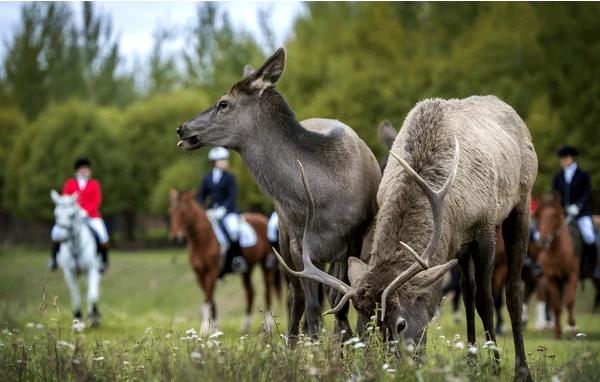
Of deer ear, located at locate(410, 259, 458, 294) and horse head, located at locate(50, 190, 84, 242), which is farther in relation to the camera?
horse head, located at locate(50, 190, 84, 242)

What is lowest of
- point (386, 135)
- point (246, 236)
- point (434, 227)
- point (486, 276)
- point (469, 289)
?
point (469, 289)

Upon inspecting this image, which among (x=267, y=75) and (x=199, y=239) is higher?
(x=267, y=75)

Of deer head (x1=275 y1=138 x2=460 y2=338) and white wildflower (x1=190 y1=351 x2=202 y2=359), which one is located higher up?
deer head (x1=275 y1=138 x2=460 y2=338)

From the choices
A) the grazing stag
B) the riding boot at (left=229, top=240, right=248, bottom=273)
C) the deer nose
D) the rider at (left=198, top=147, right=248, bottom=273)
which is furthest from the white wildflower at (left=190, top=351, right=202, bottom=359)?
the riding boot at (left=229, top=240, right=248, bottom=273)

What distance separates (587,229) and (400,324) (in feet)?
Result: 35.5

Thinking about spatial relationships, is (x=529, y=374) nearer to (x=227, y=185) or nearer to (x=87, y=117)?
(x=227, y=185)

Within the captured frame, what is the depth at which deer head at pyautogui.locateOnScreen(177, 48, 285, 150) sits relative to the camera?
831 centimetres

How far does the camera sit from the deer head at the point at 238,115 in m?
8.31

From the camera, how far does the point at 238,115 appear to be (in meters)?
8.33

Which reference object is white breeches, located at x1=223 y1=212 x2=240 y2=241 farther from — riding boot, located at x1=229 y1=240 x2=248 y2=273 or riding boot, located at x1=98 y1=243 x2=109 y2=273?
riding boot, located at x1=98 y1=243 x2=109 y2=273

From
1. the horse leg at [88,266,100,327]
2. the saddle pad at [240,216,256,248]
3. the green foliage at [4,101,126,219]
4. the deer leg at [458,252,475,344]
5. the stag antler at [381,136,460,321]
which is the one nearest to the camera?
the stag antler at [381,136,460,321]

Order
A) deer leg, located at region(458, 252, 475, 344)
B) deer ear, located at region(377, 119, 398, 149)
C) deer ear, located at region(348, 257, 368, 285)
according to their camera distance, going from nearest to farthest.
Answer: deer ear, located at region(348, 257, 368, 285), deer leg, located at region(458, 252, 475, 344), deer ear, located at region(377, 119, 398, 149)

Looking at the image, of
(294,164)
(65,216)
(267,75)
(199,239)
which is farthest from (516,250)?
(65,216)

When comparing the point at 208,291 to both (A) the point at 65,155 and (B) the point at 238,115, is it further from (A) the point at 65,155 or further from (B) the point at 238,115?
(A) the point at 65,155
